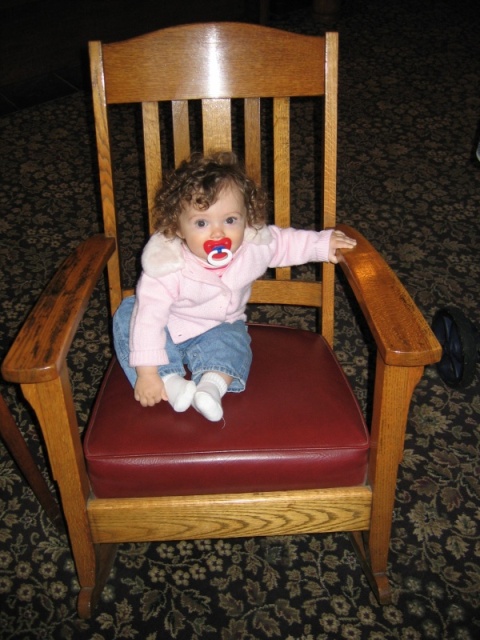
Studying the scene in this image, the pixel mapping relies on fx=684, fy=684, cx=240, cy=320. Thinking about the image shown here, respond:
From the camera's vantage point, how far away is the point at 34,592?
1.46 meters

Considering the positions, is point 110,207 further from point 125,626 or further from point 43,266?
point 43,266

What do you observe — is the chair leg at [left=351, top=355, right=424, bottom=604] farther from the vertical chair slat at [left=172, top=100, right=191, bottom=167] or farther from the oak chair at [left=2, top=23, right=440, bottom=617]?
the vertical chair slat at [left=172, top=100, right=191, bottom=167]

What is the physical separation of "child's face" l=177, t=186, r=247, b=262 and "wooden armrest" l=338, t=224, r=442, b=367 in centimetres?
22

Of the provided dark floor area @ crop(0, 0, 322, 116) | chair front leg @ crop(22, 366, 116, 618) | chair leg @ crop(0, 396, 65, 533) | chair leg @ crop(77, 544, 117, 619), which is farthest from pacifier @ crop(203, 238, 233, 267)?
dark floor area @ crop(0, 0, 322, 116)

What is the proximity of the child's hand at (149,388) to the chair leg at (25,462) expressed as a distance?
0.93 feet

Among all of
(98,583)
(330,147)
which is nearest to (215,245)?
(330,147)

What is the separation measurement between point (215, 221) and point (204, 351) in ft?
0.83

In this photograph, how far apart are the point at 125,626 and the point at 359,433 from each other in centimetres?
64

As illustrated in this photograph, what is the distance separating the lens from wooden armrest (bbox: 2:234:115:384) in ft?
3.38

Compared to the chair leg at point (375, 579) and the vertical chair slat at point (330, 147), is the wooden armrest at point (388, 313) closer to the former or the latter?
→ the vertical chair slat at point (330, 147)

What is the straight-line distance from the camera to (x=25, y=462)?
4.70 ft

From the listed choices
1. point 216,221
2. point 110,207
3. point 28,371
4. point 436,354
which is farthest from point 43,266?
point 436,354

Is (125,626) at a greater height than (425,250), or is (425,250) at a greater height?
(425,250)

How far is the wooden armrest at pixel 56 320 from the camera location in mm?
1031
